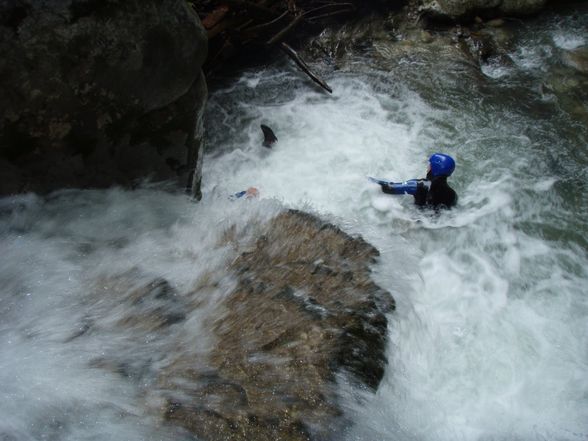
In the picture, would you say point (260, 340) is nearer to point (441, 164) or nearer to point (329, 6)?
point (441, 164)

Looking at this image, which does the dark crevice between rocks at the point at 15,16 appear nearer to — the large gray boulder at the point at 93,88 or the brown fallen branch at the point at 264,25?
the large gray boulder at the point at 93,88

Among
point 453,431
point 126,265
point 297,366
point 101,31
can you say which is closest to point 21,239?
point 126,265

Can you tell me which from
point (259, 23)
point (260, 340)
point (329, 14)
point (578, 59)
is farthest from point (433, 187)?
point (329, 14)

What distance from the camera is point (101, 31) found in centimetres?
334

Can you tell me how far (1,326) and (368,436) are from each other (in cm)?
242

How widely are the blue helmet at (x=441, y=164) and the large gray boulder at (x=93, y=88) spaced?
2554 mm

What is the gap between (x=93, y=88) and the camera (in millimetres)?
3439

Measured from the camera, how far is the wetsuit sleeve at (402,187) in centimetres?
524

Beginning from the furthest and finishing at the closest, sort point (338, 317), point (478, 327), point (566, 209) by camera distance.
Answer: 1. point (566, 209)
2. point (478, 327)
3. point (338, 317)

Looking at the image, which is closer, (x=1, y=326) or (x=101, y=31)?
(x=1, y=326)

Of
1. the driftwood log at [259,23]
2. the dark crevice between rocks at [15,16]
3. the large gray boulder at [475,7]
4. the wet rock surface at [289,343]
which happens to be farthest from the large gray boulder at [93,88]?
the large gray boulder at [475,7]

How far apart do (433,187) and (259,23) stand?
4.45 metres

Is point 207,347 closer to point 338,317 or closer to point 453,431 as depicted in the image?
point 338,317

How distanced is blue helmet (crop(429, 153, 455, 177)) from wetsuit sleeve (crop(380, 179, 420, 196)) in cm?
40
